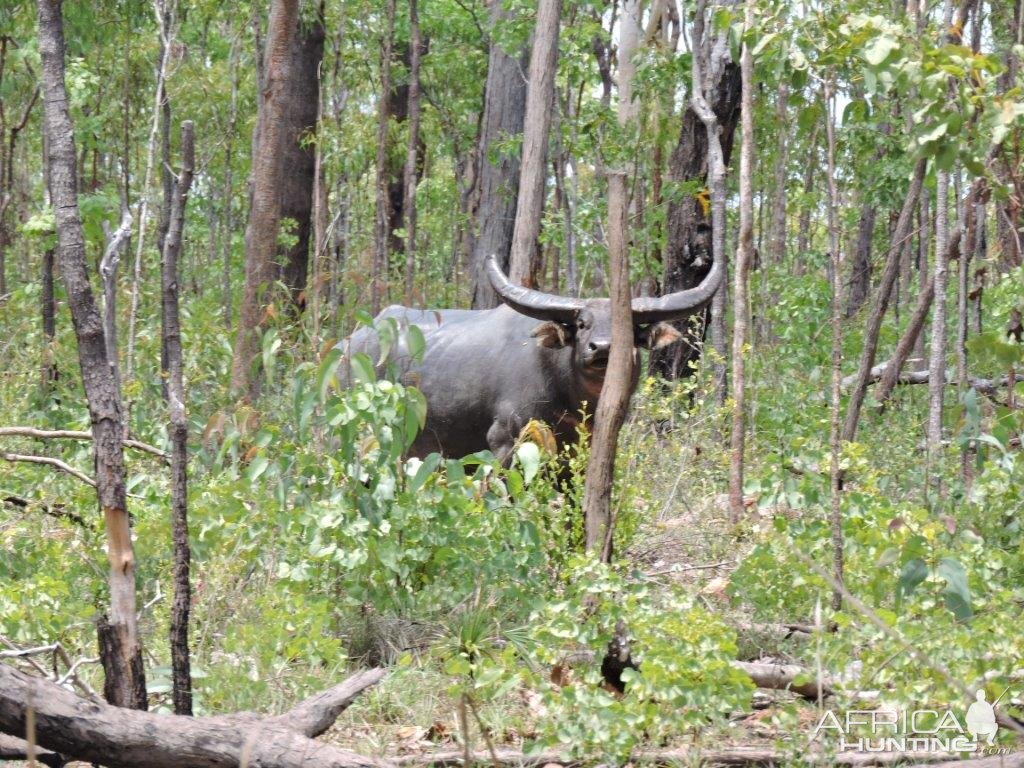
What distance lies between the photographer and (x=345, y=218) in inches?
858

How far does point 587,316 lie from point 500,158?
6.78 m

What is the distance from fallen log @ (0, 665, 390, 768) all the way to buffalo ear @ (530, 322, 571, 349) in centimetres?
387

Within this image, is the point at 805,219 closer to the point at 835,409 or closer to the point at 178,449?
the point at 835,409

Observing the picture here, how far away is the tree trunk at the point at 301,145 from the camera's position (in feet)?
40.5

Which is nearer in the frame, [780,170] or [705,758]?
[705,758]

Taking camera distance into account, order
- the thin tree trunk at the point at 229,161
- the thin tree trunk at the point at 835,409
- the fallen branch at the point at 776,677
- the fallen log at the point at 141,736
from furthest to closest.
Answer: the thin tree trunk at the point at 229,161
the thin tree trunk at the point at 835,409
the fallen branch at the point at 776,677
the fallen log at the point at 141,736

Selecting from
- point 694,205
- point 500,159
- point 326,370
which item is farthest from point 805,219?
point 326,370

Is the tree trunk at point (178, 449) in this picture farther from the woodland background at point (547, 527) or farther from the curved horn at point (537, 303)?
the curved horn at point (537, 303)

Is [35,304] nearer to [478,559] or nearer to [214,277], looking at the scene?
[214,277]

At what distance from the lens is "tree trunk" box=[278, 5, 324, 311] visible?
12.3m

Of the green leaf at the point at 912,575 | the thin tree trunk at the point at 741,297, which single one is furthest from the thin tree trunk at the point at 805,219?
the green leaf at the point at 912,575

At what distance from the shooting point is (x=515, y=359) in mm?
7043

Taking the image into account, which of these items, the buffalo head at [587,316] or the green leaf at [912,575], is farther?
the buffalo head at [587,316]

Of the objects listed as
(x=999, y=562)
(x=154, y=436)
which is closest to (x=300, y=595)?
(x=154, y=436)
